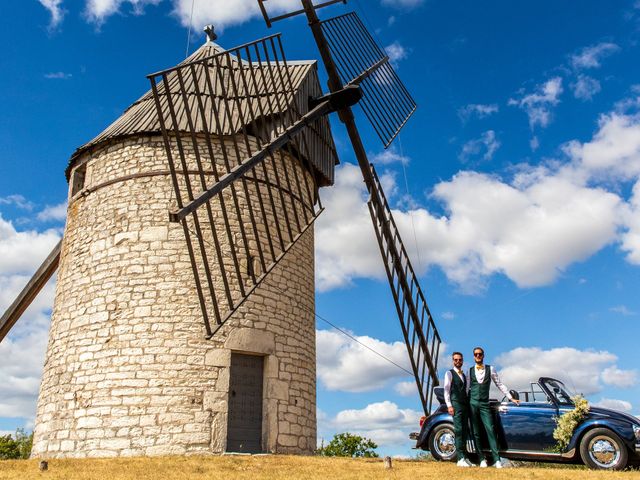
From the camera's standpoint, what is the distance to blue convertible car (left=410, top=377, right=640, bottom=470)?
649 centimetres

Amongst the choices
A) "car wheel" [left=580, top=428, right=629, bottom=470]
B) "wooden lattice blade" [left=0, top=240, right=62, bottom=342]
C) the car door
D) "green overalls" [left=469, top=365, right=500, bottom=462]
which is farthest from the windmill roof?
"car wheel" [left=580, top=428, right=629, bottom=470]

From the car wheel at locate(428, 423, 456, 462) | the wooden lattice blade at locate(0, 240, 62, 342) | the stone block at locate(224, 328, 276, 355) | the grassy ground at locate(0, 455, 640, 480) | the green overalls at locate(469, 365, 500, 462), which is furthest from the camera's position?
the wooden lattice blade at locate(0, 240, 62, 342)

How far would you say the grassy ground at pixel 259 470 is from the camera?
230 inches

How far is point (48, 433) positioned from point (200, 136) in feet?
17.5

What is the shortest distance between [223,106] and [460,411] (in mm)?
6830

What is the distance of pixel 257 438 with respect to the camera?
9250mm

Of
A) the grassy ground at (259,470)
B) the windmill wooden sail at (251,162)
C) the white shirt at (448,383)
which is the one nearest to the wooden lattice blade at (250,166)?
the windmill wooden sail at (251,162)

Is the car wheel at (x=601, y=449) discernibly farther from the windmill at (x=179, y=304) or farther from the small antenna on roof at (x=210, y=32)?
the small antenna on roof at (x=210, y=32)

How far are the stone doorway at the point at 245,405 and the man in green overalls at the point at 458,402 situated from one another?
346cm

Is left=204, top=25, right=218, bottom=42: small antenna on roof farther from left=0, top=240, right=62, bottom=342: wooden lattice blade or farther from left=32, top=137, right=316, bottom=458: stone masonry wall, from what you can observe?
left=0, top=240, right=62, bottom=342: wooden lattice blade

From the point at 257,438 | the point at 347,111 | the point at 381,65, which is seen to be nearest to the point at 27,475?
the point at 257,438

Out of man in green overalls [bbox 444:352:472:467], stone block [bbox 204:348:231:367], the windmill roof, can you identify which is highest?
the windmill roof

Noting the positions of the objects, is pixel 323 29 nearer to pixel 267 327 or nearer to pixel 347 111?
pixel 347 111

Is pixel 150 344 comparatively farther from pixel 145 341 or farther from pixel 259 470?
pixel 259 470
